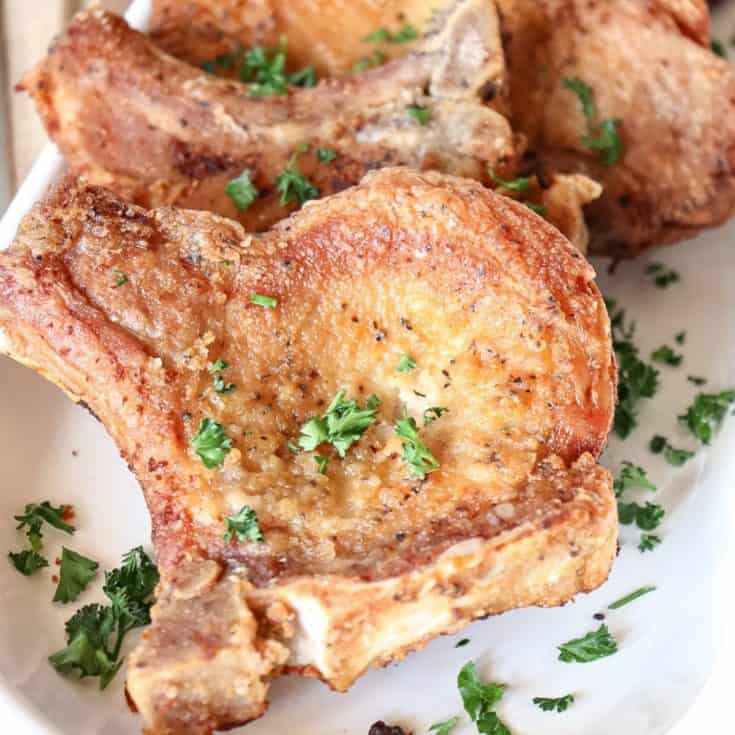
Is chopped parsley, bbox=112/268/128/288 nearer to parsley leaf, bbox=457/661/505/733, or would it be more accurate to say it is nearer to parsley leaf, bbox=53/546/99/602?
parsley leaf, bbox=53/546/99/602

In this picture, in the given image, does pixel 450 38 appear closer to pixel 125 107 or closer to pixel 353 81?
pixel 353 81

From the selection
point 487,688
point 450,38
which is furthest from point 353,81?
point 487,688

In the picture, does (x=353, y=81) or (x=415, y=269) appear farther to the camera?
(x=353, y=81)

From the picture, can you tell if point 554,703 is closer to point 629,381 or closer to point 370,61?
point 629,381

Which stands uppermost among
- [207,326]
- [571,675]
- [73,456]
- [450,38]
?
[450,38]

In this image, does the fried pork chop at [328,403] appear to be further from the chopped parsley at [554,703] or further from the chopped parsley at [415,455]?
the chopped parsley at [554,703]

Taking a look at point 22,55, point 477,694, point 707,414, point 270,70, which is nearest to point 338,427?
point 477,694

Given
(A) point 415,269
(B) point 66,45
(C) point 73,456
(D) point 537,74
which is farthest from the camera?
(D) point 537,74

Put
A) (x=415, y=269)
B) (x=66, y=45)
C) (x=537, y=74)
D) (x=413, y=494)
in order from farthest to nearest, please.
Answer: (x=537, y=74) → (x=66, y=45) → (x=415, y=269) → (x=413, y=494)
